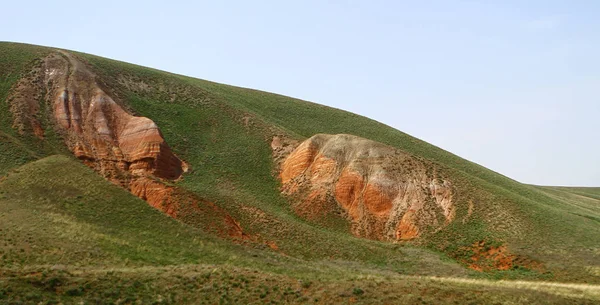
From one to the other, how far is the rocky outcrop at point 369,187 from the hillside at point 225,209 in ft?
0.51

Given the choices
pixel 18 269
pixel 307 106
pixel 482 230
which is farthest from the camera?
pixel 307 106

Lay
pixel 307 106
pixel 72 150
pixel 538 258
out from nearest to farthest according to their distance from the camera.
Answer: pixel 538 258, pixel 72 150, pixel 307 106

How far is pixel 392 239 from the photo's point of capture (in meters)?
50.8

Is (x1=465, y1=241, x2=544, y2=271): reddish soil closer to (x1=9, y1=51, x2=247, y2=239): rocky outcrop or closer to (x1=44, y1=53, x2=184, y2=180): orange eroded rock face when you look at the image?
(x1=9, y1=51, x2=247, y2=239): rocky outcrop

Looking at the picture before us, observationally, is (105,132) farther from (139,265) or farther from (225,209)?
(139,265)

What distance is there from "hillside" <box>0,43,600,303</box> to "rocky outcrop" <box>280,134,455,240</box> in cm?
15

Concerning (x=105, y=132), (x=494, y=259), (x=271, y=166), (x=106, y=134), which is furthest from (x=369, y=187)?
(x=105, y=132)

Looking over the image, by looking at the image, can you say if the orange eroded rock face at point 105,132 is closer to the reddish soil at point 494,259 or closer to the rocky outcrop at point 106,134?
the rocky outcrop at point 106,134

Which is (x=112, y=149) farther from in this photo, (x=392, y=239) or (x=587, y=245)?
(x=587, y=245)

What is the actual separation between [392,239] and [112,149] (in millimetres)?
28197

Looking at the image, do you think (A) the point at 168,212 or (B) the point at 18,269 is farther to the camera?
(A) the point at 168,212

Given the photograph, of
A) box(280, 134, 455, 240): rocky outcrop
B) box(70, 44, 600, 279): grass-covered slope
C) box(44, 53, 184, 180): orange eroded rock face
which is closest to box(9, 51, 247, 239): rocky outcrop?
box(44, 53, 184, 180): orange eroded rock face

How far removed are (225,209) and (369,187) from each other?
14942mm

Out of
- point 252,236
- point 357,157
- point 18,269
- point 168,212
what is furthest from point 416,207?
point 18,269
